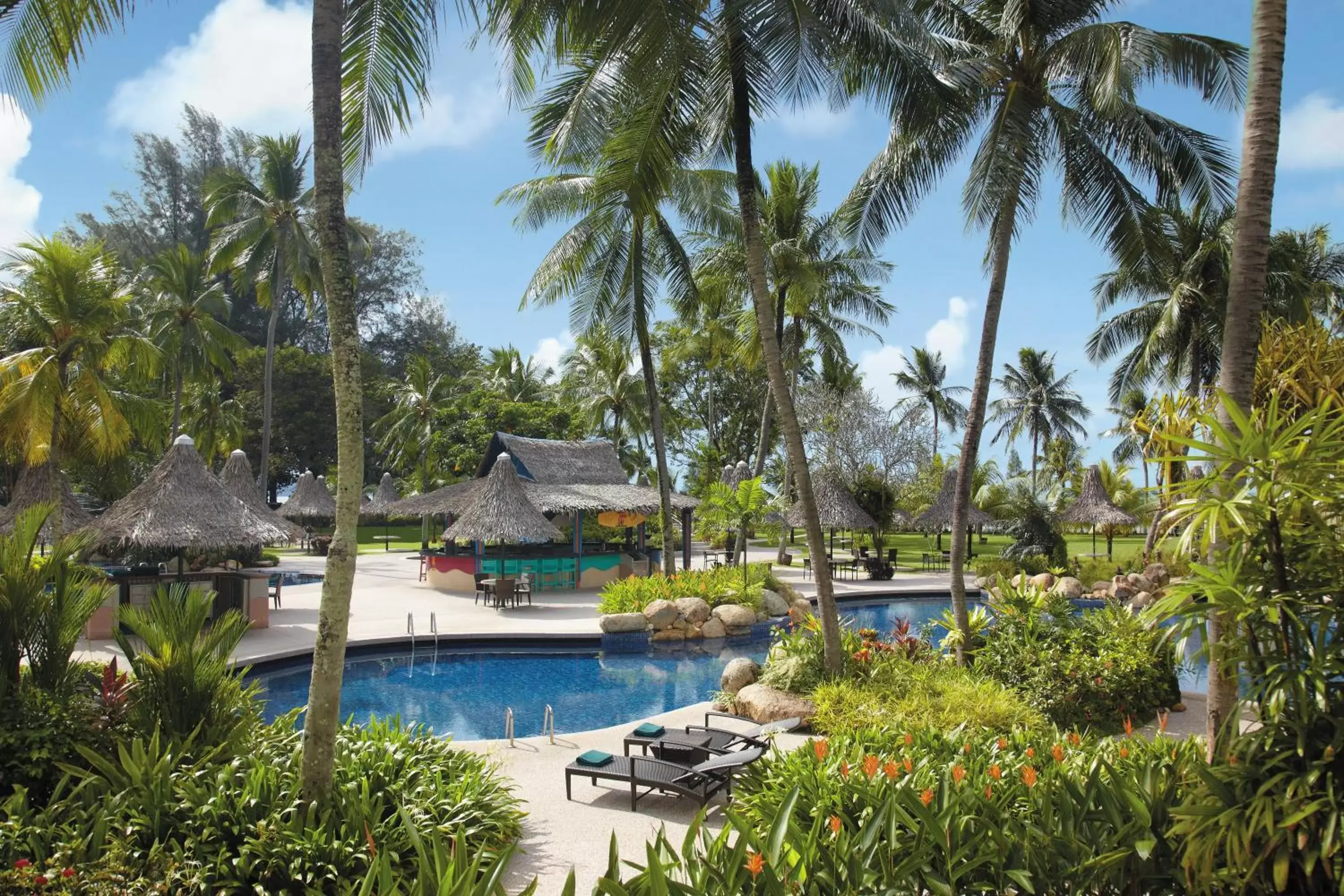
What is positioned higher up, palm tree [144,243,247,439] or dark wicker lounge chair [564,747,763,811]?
palm tree [144,243,247,439]

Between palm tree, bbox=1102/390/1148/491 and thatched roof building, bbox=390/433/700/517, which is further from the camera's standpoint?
palm tree, bbox=1102/390/1148/491

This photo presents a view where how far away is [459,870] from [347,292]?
11.0ft

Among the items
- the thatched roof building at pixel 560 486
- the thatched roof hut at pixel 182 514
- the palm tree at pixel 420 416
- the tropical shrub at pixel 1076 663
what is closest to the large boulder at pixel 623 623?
the thatched roof building at pixel 560 486

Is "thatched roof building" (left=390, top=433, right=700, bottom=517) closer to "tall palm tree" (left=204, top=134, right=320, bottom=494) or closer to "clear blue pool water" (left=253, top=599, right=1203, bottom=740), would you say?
"tall palm tree" (left=204, top=134, right=320, bottom=494)

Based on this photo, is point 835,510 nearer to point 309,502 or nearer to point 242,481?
point 242,481

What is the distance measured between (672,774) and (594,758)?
67cm

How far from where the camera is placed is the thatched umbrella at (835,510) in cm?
2486

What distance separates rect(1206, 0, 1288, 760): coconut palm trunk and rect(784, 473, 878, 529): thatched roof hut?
64.6ft

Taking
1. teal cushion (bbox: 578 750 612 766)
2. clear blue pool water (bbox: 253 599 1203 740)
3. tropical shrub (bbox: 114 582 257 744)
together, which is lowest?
clear blue pool water (bbox: 253 599 1203 740)

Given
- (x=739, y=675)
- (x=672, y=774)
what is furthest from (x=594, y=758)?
(x=739, y=675)

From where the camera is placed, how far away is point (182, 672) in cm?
553

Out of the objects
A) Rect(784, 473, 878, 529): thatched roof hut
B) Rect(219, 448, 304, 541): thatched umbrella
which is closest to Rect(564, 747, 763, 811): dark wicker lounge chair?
Rect(219, 448, 304, 541): thatched umbrella

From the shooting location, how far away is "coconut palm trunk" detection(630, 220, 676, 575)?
54.8 feet

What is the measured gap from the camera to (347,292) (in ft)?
17.0
